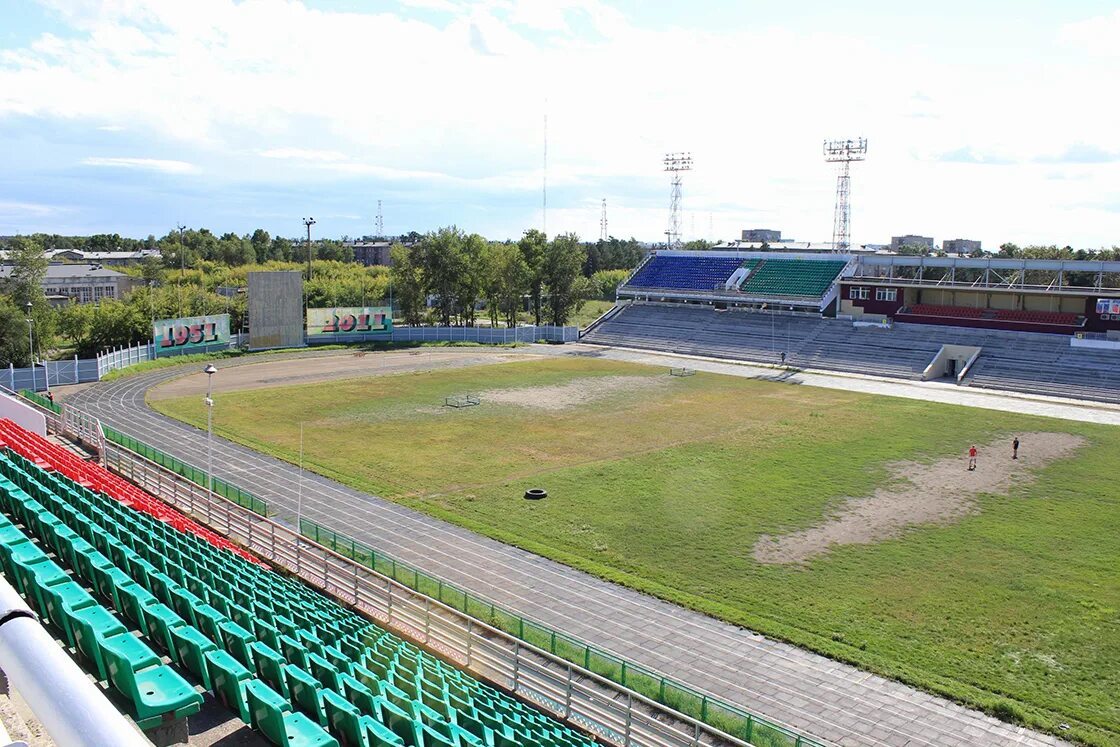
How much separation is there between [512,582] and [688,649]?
5982 mm

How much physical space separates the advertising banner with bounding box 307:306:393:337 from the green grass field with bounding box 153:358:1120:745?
23.4 metres

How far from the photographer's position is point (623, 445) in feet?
137

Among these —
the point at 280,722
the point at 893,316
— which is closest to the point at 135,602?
the point at 280,722

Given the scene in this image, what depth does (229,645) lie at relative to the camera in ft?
42.8

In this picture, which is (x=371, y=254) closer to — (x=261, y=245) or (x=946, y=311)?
(x=261, y=245)

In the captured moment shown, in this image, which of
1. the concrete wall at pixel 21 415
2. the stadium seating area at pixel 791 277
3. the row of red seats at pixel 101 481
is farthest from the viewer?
the stadium seating area at pixel 791 277

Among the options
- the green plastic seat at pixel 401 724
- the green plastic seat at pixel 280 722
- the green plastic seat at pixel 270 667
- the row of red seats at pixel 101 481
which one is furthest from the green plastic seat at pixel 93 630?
the row of red seats at pixel 101 481

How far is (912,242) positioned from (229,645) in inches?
4342

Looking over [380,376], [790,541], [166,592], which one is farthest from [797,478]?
[380,376]

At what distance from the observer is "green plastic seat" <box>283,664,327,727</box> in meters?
11.4

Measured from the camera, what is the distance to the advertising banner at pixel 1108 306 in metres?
61.2

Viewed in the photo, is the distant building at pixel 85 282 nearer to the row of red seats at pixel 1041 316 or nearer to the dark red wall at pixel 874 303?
the dark red wall at pixel 874 303

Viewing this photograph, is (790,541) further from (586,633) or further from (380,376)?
(380,376)

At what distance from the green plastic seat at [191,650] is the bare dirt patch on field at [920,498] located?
18576 millimetres
